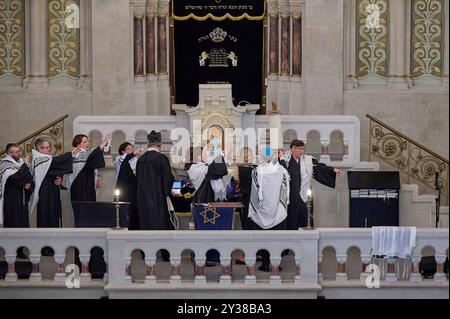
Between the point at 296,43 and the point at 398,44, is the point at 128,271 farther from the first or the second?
the point at 398,44

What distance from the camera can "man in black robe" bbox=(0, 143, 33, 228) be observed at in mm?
17984

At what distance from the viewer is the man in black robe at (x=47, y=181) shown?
18375 millimetres

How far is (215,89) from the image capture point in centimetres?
2030

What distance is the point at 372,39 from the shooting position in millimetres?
23000

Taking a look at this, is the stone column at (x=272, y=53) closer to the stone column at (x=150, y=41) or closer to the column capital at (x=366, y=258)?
the stone column at (x=150, y=41)

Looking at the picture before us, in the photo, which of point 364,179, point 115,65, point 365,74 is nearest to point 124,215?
point 364,179

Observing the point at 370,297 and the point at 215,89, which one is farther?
the point at 215,89

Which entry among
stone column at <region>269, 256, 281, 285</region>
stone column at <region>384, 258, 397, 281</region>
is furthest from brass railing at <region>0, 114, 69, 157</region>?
stone column at <region>384, 258, 397, 281</region>

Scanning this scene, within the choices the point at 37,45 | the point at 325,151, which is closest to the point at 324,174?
the point at 325,151

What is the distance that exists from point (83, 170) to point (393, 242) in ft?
17.4

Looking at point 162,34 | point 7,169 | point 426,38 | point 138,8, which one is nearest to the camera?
point 7,169

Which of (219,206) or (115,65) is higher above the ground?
(115,65)

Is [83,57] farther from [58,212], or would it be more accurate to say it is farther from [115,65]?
[58,212]
